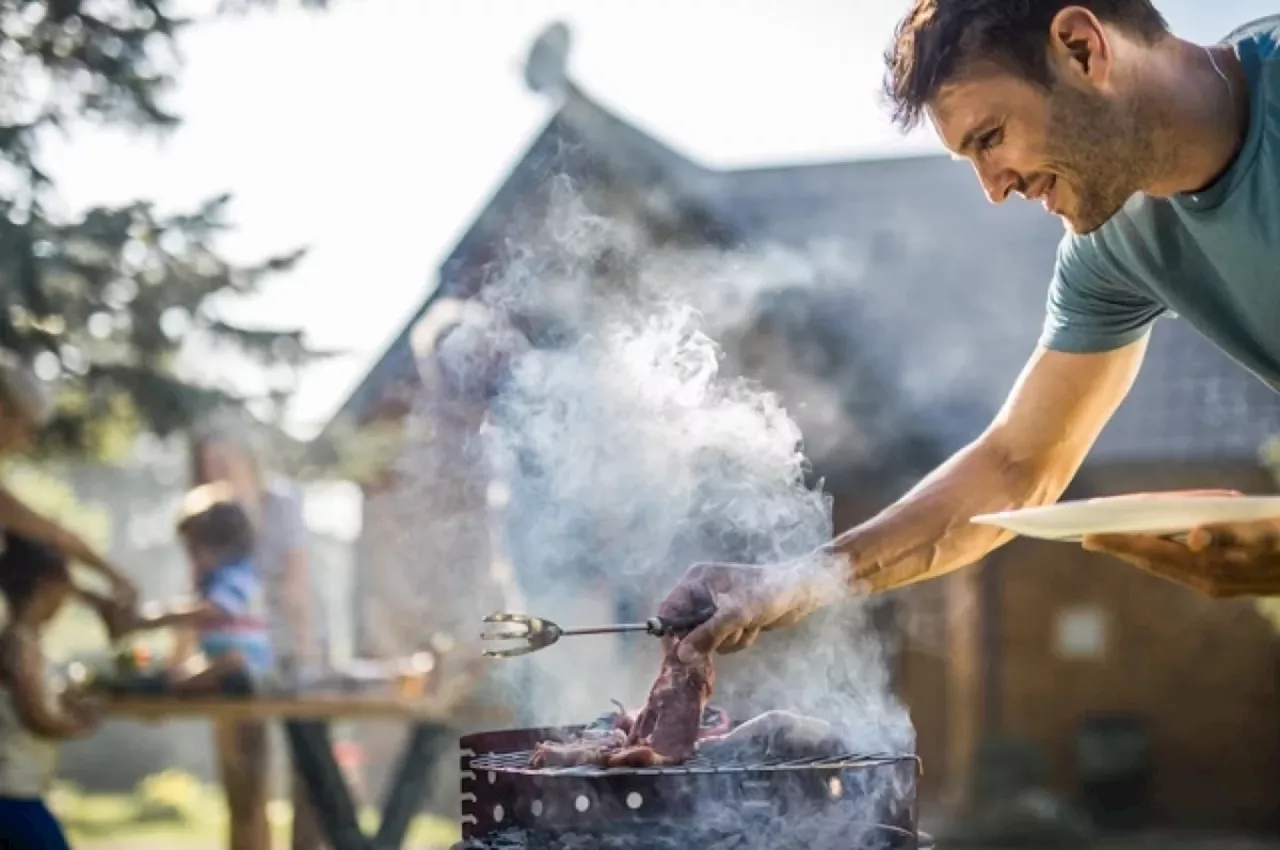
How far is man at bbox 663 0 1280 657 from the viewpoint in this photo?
2.30 m

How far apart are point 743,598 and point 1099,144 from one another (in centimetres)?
102

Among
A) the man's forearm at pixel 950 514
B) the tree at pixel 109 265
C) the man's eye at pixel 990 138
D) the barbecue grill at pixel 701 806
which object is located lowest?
the barbecue grill at pixel 701 806

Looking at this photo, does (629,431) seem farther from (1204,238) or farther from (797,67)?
(797,67)

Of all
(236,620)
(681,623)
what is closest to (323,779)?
(236,620)

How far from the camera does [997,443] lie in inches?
113

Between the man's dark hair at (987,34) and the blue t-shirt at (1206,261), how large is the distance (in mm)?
243

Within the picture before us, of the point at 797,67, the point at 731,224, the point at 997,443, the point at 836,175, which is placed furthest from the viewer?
the point at 836,175

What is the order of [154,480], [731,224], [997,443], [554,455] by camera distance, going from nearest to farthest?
1. [997,443]
2. [554,455]
3. [731,224]
4. [154,480]

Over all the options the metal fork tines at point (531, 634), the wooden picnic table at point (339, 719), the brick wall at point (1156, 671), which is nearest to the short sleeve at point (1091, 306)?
the metal fork tines at point (531, 634)

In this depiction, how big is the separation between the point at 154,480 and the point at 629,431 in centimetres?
1185

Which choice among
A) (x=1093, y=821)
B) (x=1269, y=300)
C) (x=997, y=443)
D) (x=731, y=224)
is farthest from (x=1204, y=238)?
(x=1093, y=821)

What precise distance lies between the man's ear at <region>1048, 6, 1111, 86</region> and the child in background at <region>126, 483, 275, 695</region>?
→ 13.7 feet

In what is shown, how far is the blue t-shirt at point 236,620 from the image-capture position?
5.52 m

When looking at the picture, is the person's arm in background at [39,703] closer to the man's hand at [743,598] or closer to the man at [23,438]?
the man at [23,438]
